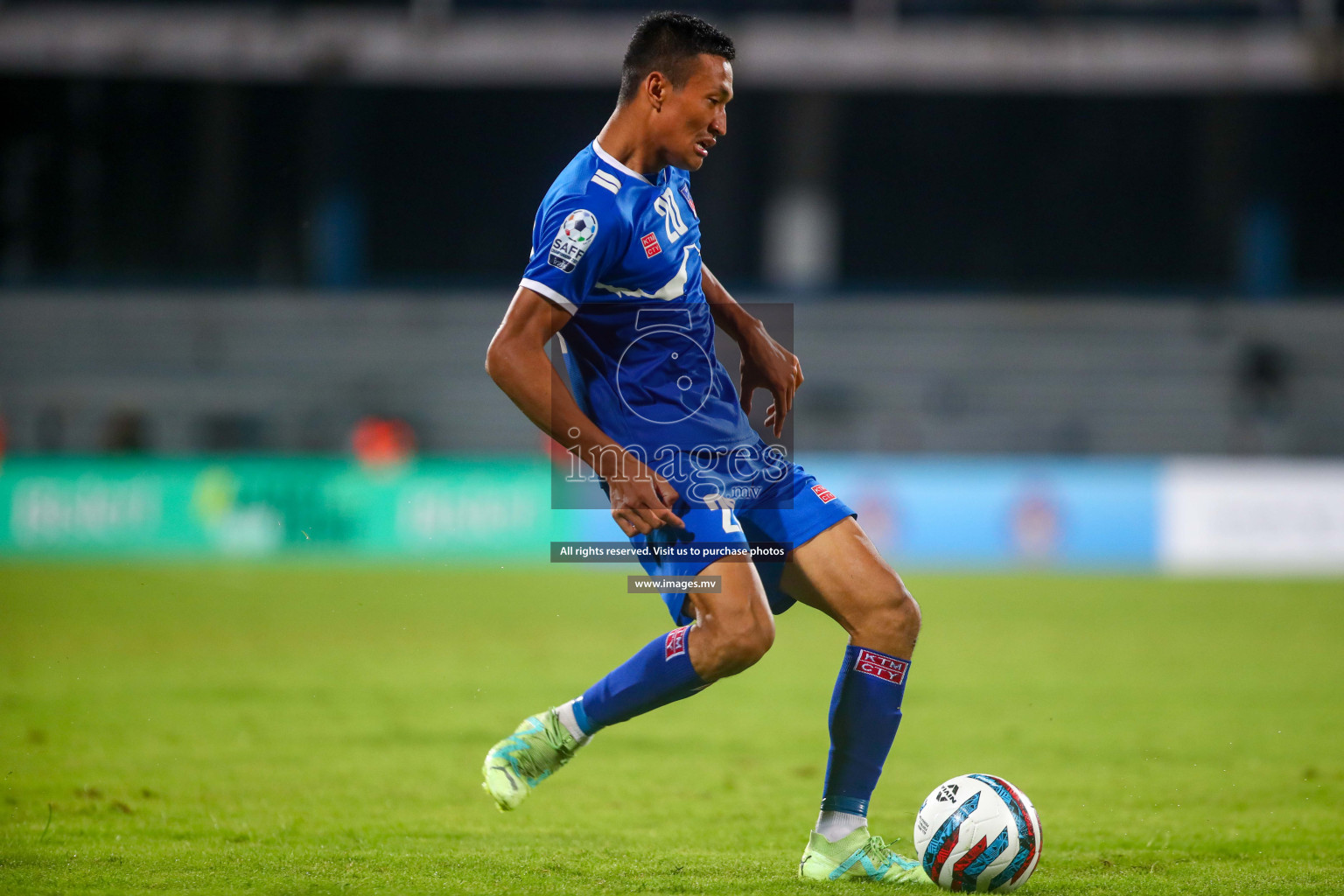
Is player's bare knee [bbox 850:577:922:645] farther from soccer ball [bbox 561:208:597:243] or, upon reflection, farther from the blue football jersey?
soccer ball [bbox 561:208:597:243]

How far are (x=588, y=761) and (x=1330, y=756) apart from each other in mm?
3354

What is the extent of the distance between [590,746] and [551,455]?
1015cm

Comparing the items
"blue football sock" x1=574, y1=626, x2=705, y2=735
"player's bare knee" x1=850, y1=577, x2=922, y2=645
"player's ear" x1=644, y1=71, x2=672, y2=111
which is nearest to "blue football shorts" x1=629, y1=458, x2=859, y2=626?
"blue football sock" x1=574, y1=626, x2=705, y2=735

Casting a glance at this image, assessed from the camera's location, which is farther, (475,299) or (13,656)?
(475,299)

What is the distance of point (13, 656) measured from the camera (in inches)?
383

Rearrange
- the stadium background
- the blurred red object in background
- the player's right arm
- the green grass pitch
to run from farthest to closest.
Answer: the blurred red object in background, the stadium background, the green grass pitch, the player's right arm

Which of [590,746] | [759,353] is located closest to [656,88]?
[759,353]

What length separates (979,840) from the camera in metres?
4.02

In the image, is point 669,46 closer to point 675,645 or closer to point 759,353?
point 759,353

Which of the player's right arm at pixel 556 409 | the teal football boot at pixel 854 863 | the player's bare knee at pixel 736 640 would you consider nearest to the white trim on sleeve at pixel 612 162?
the player's right arm at pixel 556 409

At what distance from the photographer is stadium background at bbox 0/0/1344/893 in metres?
5.60

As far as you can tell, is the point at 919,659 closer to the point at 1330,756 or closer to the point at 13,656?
the point at 1330,756

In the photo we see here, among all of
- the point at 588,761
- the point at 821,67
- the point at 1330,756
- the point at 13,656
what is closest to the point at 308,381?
the point at 821,67

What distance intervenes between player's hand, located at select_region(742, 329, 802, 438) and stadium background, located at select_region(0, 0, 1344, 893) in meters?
1.44
